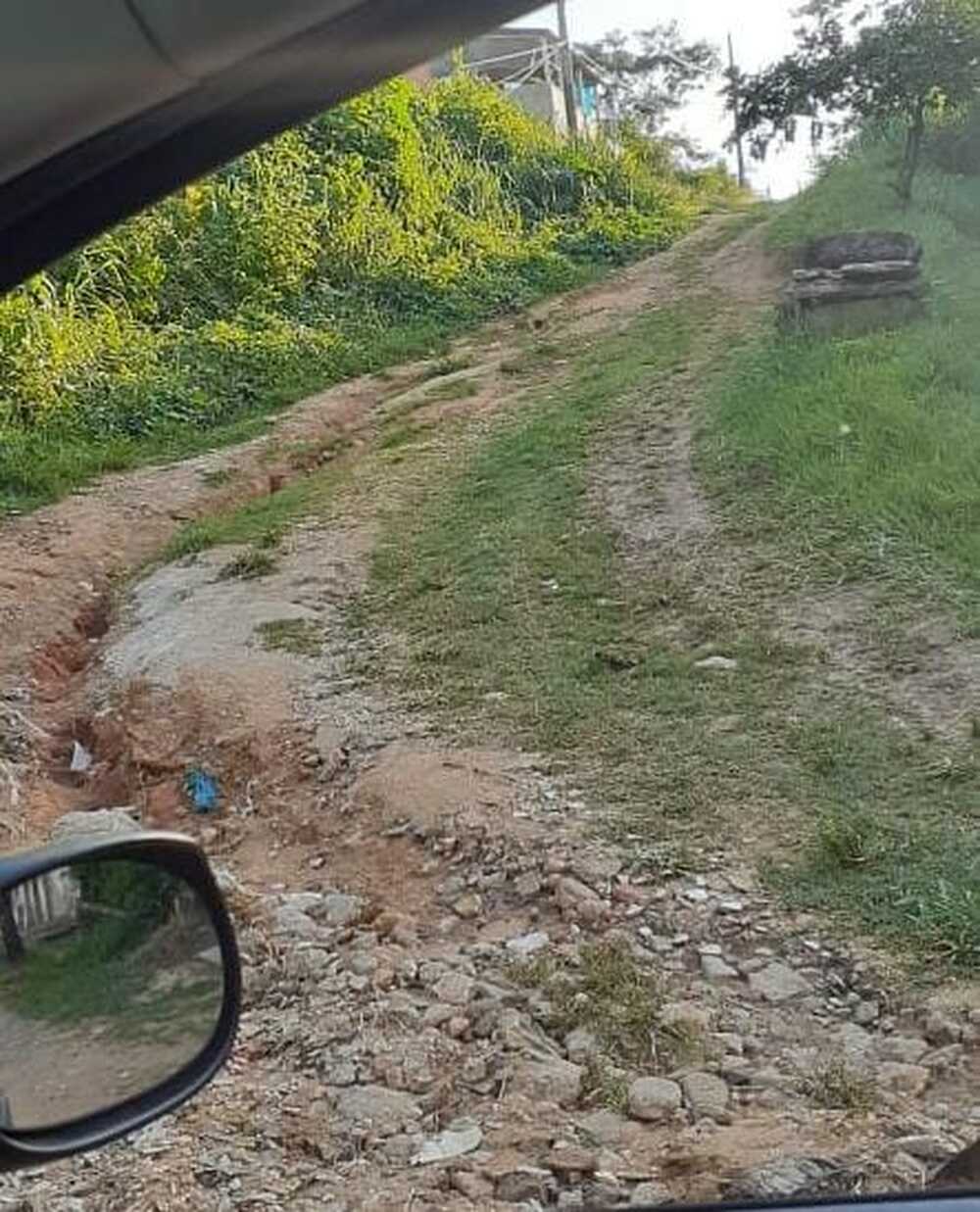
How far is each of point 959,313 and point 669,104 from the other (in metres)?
1.98

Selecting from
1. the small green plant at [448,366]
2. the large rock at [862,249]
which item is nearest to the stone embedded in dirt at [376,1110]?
the large rock at [862,249]

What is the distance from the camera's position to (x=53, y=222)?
900 millimetres

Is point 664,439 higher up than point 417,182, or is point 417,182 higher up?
point 417,182

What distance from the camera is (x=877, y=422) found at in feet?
14.3

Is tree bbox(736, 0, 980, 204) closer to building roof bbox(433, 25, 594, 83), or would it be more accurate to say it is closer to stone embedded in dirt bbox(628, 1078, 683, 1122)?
building roof bbox(433, 25, 594, 83)

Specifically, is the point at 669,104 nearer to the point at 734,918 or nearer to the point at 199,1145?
the point at 734,918

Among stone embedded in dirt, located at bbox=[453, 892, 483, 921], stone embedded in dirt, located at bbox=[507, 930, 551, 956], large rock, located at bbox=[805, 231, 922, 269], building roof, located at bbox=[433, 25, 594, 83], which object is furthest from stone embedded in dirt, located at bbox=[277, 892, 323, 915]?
large rock, located at bbox=[805, 231, 922, 269]

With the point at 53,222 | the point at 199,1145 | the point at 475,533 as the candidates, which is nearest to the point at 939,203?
the point at 475,533

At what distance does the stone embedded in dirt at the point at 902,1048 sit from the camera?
190 centimetres

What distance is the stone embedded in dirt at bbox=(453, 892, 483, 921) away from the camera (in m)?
2.52

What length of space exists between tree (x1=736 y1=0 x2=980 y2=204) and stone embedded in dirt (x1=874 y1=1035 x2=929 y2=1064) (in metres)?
2.59

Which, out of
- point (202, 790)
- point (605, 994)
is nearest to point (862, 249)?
point (202, 790)

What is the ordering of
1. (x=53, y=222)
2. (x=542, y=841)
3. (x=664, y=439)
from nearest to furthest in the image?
1. (x=53, y=222)
2. (x=542, y=841)
3. (x=664, y=439)

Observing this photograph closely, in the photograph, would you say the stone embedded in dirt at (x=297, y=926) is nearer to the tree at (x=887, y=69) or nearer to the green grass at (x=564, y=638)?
the green grass at (x=564, y=638)
